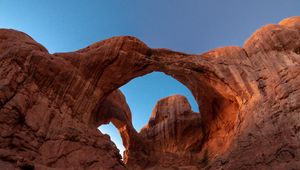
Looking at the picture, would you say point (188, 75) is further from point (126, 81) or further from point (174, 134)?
point (174, 134)

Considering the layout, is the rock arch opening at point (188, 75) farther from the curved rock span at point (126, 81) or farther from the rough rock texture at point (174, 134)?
the rough rock texture at point (174, 134)

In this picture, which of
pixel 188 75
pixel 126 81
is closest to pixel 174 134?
pixel 188 75

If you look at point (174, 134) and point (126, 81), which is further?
point (174, 134)

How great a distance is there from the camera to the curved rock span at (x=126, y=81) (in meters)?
14.7

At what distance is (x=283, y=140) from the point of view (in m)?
14.9

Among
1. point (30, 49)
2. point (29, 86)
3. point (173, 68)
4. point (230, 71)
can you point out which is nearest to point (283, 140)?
point (230, 71)

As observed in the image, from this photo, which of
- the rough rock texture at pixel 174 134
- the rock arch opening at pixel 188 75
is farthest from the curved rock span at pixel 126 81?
the rough rock texture at pixel 174 134

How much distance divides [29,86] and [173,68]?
1176 centimetres

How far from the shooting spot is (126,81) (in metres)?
23.4

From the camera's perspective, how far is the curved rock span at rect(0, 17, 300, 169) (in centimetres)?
1470

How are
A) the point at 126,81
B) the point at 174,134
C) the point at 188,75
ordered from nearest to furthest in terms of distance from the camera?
the point at 188,75 → the point at 126,81 → the point at 174,134

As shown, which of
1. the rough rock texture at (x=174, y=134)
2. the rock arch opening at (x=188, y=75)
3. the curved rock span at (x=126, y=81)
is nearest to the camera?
the curved rock span at (x=126, y=81)

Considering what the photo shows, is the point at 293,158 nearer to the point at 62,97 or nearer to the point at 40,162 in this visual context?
the point at 40,162

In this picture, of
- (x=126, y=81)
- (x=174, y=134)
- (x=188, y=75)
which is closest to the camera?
(x=188, y=75)
